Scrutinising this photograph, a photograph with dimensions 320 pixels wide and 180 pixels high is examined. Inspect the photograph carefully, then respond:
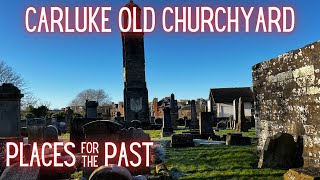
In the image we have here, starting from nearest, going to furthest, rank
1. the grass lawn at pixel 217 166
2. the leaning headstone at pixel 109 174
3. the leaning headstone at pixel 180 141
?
the leaning headstone at pixel 109 174 → the grass lawn at pixel 217 166 → the leaning headstone at pixel 180 141

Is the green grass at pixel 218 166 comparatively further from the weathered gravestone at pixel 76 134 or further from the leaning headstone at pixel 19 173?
the weathered gravestone at pixel 76 134

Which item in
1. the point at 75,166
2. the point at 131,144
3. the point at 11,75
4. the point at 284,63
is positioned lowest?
the point at 75,166

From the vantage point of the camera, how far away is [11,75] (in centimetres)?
3875

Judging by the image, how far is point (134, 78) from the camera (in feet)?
113

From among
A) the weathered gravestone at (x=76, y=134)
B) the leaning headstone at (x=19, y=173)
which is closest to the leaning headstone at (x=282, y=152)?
the leaning headstone at (x=19, y=173)

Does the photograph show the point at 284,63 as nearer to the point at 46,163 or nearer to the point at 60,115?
the point at 46,163

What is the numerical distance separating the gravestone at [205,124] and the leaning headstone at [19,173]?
13.5m

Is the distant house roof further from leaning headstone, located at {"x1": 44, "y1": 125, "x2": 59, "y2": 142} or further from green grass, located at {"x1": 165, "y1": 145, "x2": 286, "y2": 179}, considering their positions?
green grass, located at {"x1": 165, "y1": 145, "x2": 286, "y2": 179}

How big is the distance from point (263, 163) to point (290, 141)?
2.91 feet

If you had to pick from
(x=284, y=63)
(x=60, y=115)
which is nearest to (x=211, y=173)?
(x=284, y=63)

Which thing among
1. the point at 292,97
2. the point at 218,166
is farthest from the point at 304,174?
the point at 218,166

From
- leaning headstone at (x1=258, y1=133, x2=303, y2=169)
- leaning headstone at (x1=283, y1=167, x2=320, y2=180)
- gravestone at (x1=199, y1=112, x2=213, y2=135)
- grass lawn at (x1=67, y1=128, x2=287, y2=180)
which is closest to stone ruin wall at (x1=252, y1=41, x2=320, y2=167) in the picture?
leaning headstone at (x1=258, y1=133, x2=303, y2=169)

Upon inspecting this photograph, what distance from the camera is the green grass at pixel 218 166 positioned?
7621mm

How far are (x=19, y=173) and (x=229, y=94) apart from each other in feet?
160
